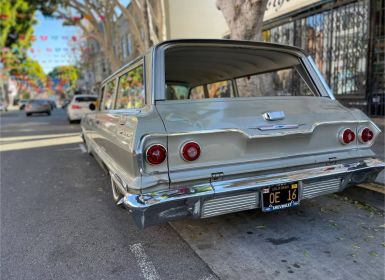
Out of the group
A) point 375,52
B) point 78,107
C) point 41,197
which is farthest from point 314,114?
point 78,107

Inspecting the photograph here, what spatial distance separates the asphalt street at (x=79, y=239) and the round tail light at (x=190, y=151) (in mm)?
927

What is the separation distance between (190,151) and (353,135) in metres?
1.73

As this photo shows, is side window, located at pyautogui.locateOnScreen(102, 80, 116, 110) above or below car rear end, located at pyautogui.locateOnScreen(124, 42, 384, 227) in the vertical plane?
above

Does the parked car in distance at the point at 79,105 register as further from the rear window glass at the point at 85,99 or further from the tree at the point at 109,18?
the tree at the point at 109,18

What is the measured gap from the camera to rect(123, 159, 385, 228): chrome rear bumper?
102 inches

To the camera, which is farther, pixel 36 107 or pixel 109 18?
pixel 36 107

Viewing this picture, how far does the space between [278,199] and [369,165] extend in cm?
109

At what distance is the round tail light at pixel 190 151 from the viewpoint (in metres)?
2.68

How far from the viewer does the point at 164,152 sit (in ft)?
8.64

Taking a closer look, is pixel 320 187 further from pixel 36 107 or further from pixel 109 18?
pixel 36 107

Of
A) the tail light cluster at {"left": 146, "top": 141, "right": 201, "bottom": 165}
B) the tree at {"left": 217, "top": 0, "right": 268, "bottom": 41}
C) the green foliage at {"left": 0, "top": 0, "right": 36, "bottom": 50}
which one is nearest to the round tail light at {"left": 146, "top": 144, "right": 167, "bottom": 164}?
the tail light cluster at {"left": 146, "top": 141, "right": 201, "bottom": 165}

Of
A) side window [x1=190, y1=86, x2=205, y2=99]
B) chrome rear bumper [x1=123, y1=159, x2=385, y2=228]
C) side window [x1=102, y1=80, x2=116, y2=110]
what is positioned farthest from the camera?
side window [x1=190, y1=86, x2=205, y2=99]

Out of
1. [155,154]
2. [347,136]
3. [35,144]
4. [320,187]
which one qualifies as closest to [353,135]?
[347,136]

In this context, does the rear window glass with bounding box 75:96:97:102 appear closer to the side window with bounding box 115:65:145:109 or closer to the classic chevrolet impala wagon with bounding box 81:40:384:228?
the side window with bounding box 115:65:145:109
